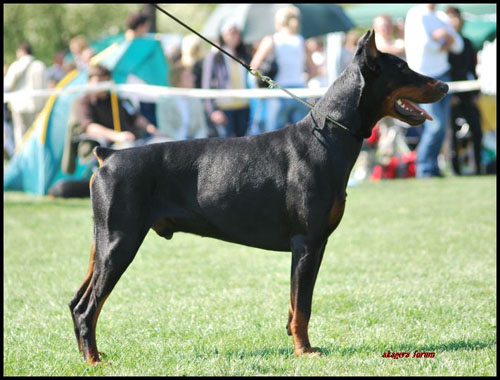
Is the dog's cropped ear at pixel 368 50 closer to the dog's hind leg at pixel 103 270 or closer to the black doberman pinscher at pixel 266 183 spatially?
the black doberman pinscher at pixel 266 183

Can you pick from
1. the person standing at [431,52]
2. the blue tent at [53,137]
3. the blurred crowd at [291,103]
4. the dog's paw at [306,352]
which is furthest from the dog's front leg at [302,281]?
the person standing at [431,52]

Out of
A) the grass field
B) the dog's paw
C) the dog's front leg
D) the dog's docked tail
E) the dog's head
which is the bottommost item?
the grass field

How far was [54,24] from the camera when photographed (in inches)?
1305

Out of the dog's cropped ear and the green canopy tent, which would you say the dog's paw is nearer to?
the dog's cropped ear

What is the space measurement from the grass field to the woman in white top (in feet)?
10.1

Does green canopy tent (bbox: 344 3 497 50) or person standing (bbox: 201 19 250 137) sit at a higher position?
green canopy tent (bbox: 344 3 497 50)

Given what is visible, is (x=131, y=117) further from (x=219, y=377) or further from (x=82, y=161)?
(x=219, y=377)

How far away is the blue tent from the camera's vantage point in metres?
11.6

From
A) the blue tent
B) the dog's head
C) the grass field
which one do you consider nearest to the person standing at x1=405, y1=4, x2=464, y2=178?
the grass field

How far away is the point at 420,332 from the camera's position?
4.86 m

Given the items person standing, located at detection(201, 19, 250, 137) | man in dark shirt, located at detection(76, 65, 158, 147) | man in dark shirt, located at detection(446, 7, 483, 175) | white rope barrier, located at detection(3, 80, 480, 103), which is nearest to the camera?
man in dark shirt, located at detection(76, 65, 158, 147)

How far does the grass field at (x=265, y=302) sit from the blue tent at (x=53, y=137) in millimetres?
2085

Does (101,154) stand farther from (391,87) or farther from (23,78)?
(23,78)

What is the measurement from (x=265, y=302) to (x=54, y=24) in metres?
29.7
